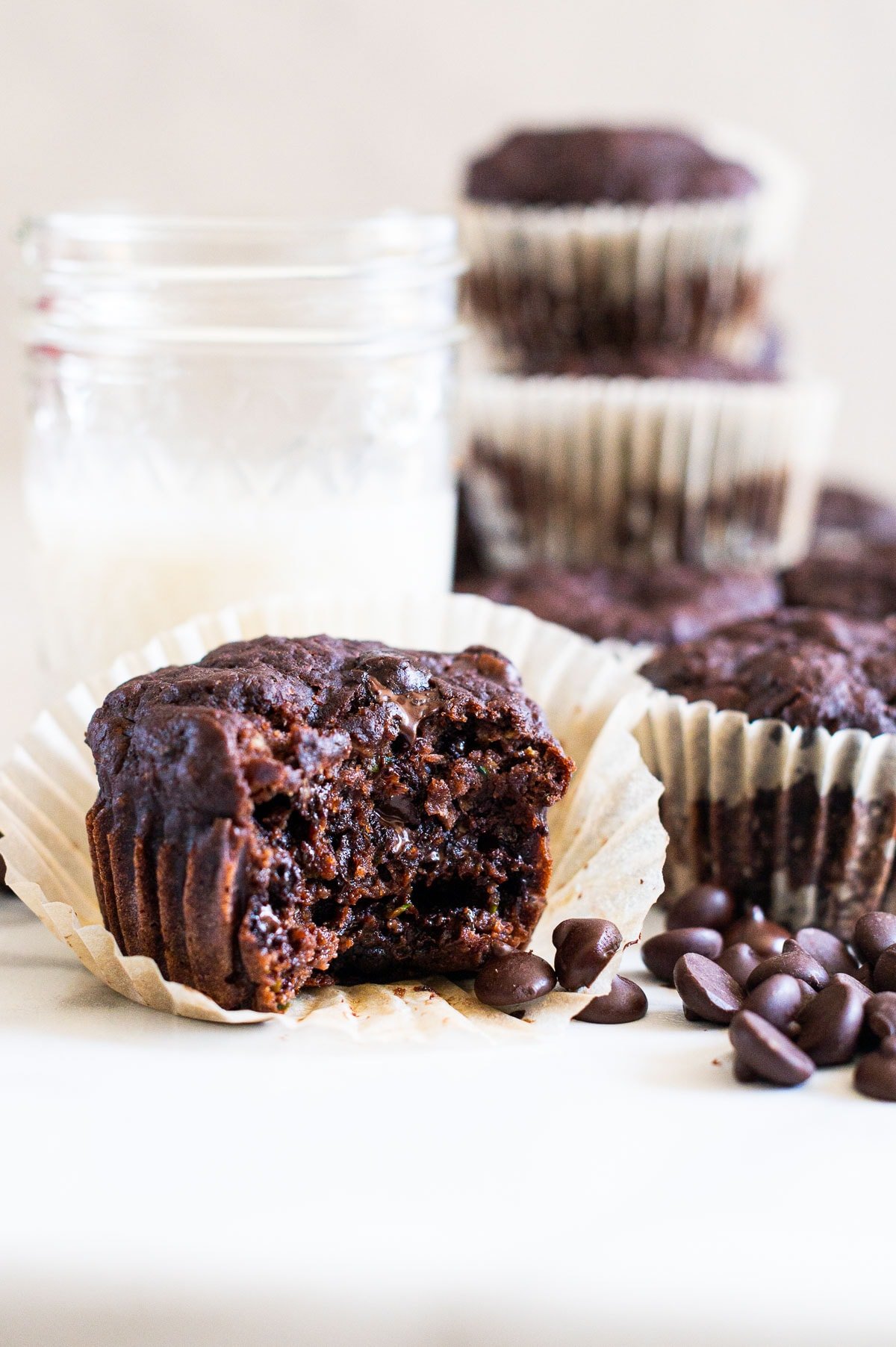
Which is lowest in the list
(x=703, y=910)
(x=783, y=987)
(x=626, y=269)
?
(x=703, y=910)

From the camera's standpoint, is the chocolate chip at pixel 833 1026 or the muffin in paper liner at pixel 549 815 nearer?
the chocolate chip at pixel 833 1026

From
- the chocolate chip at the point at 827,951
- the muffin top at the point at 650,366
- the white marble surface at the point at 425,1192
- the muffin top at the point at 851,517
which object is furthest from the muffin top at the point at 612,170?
the white marble surface at the point at 425,1192

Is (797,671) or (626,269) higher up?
(626,269)

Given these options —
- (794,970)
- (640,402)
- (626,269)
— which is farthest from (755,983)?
(626,269)

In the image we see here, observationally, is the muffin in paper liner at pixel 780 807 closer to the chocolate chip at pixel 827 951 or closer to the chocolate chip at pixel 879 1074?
the chocolate chip at pixel 827 951

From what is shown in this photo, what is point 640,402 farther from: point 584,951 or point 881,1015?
point 881,1015

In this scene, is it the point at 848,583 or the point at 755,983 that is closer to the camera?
the point at 755,983

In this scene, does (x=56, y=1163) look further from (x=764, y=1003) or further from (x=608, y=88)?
(x=608, y=88)
